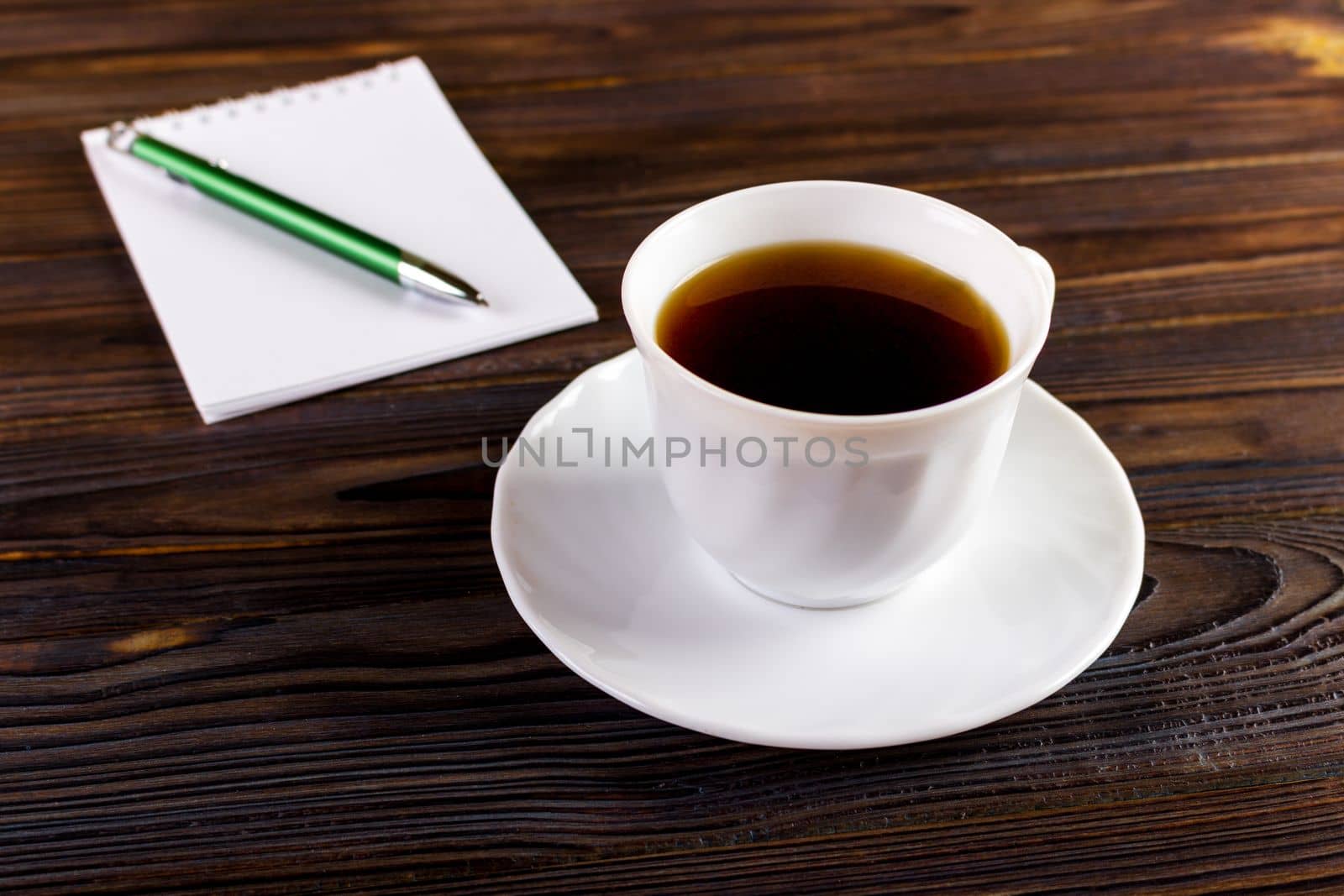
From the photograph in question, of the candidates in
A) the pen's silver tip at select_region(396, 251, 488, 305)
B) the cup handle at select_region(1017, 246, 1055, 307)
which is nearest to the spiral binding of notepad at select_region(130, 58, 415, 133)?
the pen's silver tip at select_region(396, 251, 488, 305)

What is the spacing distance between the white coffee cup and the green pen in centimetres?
29

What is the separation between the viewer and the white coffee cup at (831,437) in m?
0.50

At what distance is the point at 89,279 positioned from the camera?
88 centimetres

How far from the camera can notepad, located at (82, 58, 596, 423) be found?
800mm

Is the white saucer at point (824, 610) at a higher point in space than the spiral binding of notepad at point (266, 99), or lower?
lower

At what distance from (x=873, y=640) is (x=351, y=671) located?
0.91 feet

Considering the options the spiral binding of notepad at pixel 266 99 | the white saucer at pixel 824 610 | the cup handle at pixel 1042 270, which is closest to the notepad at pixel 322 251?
the spiral binding of notepad at pixel 266 99

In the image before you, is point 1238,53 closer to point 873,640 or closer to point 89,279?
point 873,640

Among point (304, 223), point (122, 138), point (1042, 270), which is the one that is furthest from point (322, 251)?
point (1042, 270)

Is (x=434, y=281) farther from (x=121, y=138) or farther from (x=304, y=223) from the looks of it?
(x=121, y=138)

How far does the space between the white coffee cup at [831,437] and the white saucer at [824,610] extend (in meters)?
0.03

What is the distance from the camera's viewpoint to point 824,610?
59 cm

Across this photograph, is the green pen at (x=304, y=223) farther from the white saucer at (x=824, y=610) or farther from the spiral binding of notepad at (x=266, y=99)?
the white saucer at (x=824, y=610)

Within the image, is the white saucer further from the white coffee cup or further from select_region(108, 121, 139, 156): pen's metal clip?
select_region(108, 121, 139, 156): pen's metal clip
